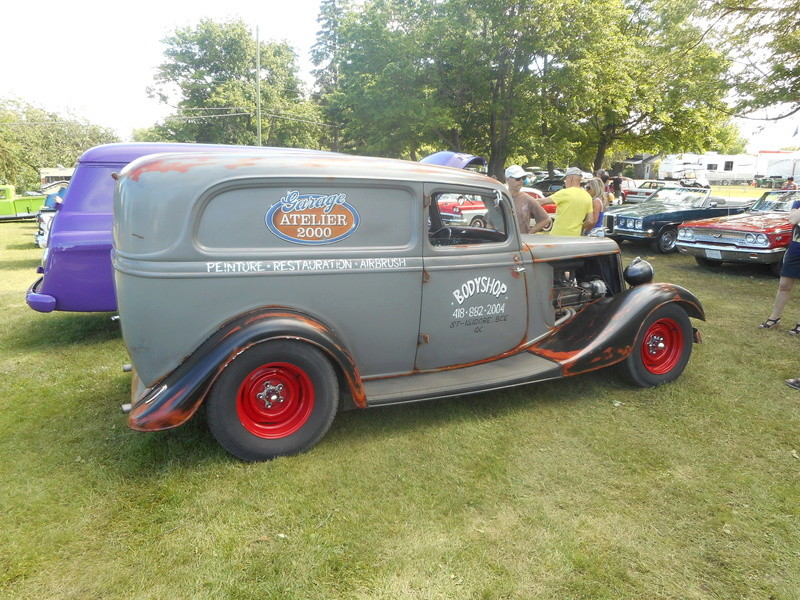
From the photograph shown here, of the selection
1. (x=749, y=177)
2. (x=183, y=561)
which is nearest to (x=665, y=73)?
(x=183, y=561)

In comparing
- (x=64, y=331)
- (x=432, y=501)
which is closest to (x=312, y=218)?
(x=432, y=501)

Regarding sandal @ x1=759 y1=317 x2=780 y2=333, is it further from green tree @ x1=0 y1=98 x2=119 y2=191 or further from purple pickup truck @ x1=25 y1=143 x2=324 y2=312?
green tree @ x1=0 y1=98 x2=119 y2=191

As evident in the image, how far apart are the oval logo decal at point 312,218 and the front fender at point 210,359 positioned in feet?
1.59

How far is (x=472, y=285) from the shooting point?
3982 millimetres

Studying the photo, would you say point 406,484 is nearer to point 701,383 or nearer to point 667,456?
point 667,456

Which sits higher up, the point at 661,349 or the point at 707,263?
the point at 661,349

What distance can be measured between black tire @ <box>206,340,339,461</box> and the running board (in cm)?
36

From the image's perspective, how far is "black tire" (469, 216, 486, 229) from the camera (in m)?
4.37

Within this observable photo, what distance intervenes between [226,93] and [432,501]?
37974mm

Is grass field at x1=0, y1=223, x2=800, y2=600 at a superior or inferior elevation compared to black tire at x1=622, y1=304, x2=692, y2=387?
inferior

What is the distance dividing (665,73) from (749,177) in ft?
134

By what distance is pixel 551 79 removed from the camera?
2330 cm

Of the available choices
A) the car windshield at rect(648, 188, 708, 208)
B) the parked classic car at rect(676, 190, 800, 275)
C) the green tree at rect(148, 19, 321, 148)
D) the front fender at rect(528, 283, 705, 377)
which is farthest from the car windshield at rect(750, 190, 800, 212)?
Answer: the green tree at rect(148, 19, 321, 148)

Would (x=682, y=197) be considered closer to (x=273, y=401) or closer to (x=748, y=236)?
(x=748, y=236)
